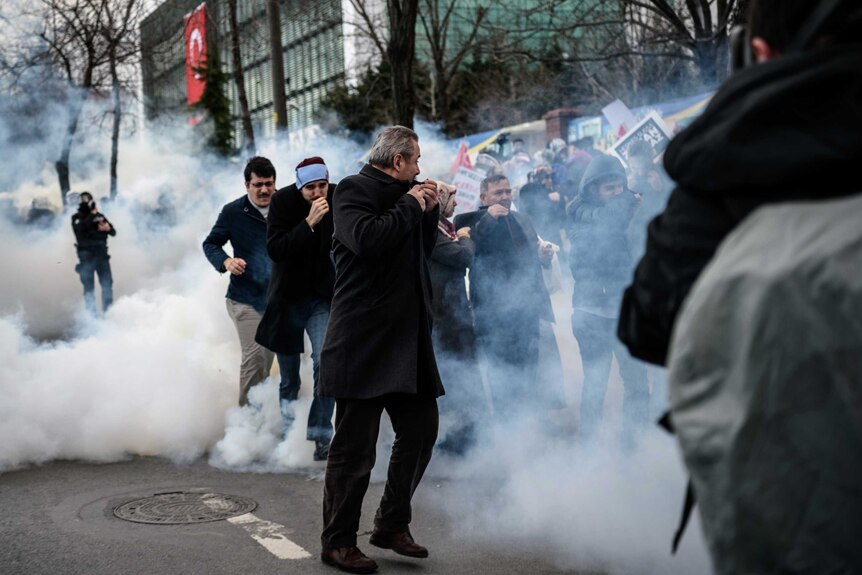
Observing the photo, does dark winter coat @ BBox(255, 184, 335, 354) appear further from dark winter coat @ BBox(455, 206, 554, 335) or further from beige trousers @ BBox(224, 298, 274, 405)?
dark winter coat @ BBox(455, 206, 554, 335)

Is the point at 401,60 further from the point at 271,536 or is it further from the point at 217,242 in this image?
the point at 271,536

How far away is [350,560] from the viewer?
13.9 ft

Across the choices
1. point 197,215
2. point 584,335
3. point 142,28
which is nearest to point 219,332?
point 584,335

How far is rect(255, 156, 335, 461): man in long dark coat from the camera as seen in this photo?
6.12 m

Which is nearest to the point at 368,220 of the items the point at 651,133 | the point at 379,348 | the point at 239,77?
the point at 379,348

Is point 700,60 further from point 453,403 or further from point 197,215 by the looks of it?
point 197,215

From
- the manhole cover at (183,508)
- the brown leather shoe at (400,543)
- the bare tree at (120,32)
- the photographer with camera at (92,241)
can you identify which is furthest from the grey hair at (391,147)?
the bare tree at (120,32)

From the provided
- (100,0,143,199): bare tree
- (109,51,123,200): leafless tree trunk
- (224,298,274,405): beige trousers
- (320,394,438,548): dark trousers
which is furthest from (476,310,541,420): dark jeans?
(109,51,123,200): leafless tree trunk

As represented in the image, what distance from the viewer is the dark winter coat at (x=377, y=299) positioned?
426 centimetres

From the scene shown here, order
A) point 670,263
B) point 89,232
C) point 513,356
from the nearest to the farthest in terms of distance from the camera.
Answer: point 670,263, point 513,356, point 89,232

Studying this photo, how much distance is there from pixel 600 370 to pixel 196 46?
96.3 ft

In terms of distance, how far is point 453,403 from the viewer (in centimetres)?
643

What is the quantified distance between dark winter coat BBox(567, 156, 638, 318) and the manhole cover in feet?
7.74

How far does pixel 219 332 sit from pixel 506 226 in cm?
253
